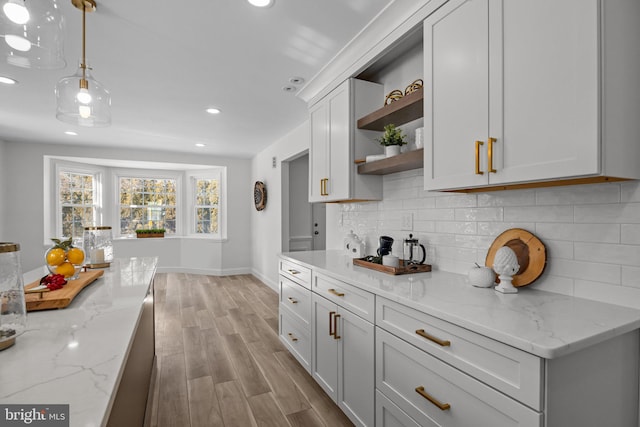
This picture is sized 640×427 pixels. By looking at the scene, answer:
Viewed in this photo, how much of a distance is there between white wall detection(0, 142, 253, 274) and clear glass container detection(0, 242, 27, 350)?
5.61 metres

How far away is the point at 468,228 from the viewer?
1.95 metres

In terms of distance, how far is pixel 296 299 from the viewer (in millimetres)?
2797

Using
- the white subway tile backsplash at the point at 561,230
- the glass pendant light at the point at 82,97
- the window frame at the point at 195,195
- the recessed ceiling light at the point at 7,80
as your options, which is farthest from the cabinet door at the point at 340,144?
the window frame at the point at 195,195

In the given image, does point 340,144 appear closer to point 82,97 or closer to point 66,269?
point 82,97

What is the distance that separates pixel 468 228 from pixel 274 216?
387 cm

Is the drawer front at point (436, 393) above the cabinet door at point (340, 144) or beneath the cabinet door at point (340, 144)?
beneath

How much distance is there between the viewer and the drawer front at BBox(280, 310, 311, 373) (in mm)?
2578

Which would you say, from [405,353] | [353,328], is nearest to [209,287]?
[353,328]

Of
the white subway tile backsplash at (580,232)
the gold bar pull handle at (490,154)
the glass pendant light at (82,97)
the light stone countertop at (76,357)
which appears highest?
the glass pendant light at (82,97)

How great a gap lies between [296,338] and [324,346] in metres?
0.59

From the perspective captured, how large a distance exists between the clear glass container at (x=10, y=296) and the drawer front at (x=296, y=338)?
74.5 inches

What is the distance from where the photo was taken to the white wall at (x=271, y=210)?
4719mm

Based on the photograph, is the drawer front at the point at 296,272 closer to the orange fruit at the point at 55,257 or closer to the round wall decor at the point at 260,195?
the orange fruit at the point at 55,257

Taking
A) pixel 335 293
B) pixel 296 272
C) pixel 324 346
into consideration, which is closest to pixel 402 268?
pixel 335 293
